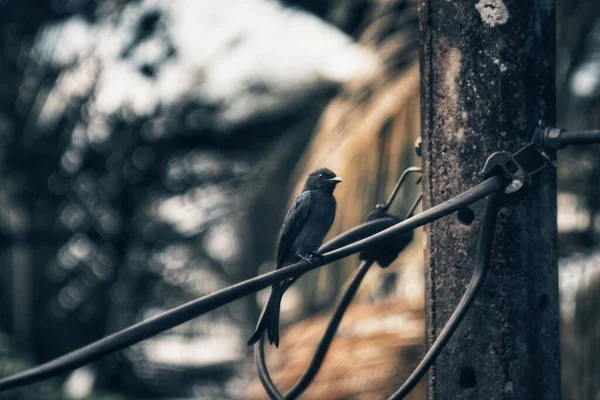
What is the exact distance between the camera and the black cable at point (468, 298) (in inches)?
90.8

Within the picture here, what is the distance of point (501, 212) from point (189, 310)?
0.87 meters

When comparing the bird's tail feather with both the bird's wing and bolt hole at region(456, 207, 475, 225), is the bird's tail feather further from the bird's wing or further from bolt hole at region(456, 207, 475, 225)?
bolt hole at region(456, 207, 475, 225)

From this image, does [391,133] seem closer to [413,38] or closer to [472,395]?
[413,38]

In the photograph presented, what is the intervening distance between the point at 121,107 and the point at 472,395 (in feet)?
31.1

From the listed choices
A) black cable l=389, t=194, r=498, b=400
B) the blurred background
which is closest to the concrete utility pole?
black cable l=389, t=194, r=498, b=400

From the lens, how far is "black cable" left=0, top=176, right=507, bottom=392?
1.90m

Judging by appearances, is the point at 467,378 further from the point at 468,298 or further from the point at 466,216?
the point at 466,216

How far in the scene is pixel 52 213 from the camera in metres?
11.3

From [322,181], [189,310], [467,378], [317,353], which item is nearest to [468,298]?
[467,378]

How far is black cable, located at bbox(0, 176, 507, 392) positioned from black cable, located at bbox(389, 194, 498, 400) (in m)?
0.07

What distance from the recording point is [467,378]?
2.49 meters

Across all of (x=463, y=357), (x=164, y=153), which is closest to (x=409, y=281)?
(x=463, y=357)

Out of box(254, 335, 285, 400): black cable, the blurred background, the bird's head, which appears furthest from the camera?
the blurred background

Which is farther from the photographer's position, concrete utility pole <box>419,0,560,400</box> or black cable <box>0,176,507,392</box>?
concrete utility pole <box>419,0,560,400</box>
